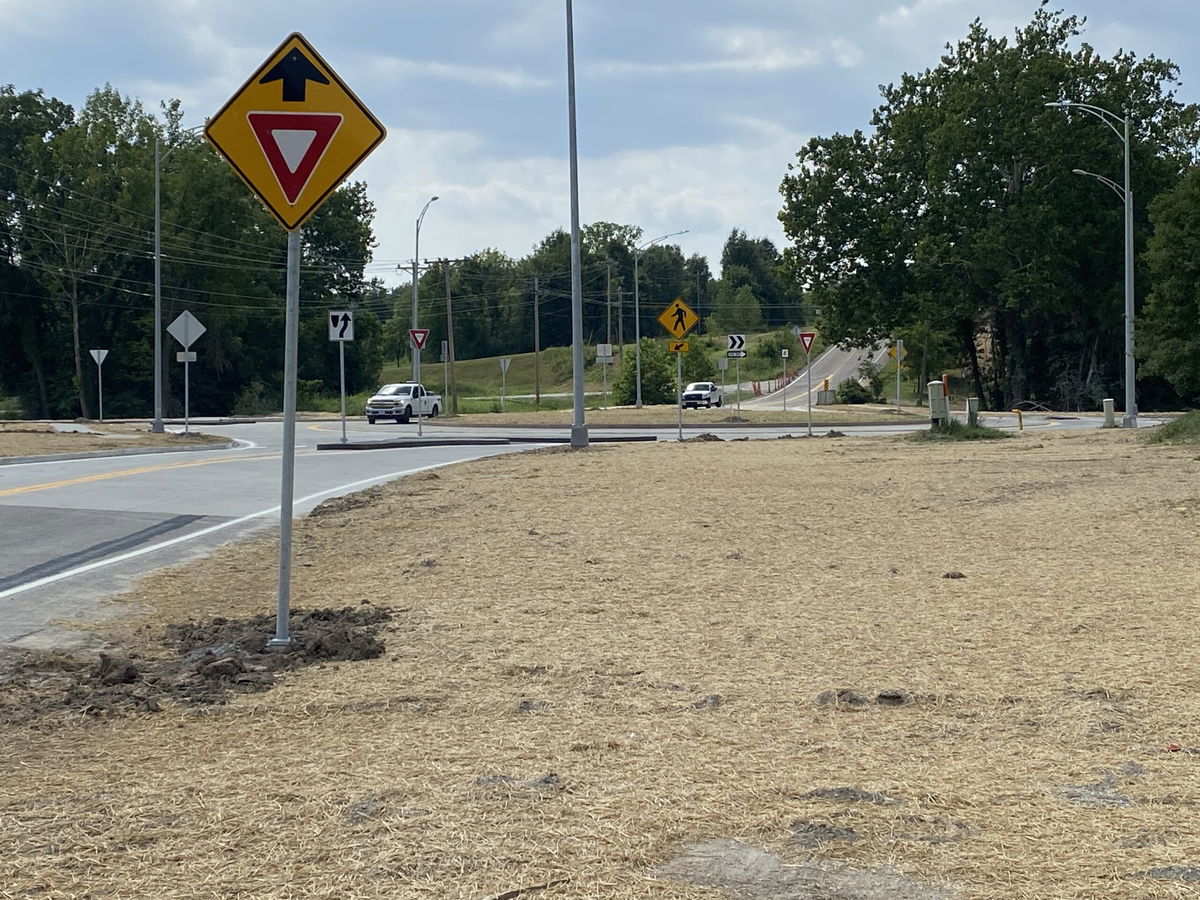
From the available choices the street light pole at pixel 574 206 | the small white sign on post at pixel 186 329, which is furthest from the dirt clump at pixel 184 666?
the small white sign on post at pixel 186 329

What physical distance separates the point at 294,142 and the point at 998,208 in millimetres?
56834

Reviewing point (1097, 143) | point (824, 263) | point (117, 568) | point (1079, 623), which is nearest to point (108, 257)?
point (824, 263)

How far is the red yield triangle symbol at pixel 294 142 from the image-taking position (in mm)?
7520

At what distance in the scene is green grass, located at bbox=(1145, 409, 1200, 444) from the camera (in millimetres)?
24609

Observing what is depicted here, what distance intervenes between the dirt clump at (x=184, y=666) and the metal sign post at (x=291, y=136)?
0.34m

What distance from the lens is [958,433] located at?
28.8 metres

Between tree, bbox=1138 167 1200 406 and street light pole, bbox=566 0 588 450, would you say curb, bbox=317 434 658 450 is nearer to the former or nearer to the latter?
street light pole, bbox=566 0 588 450

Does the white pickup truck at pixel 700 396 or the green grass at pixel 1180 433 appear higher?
the white pickup truck at pixel 700 396

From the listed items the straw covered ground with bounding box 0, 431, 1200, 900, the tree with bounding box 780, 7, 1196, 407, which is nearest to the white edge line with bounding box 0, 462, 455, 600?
the straw covered ground with bounding box 0, 431, 1200, 900

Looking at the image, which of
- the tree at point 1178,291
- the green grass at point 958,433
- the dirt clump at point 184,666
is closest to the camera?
the dirt clump at point 184,666

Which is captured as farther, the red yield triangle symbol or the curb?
the curb

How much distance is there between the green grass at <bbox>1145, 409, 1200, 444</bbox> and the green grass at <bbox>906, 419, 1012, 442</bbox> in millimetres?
3438

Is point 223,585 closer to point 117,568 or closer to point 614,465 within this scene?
point 117,568

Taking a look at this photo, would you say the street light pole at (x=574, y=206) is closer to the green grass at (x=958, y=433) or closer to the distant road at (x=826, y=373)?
the green grass at (x=958, y=433)
